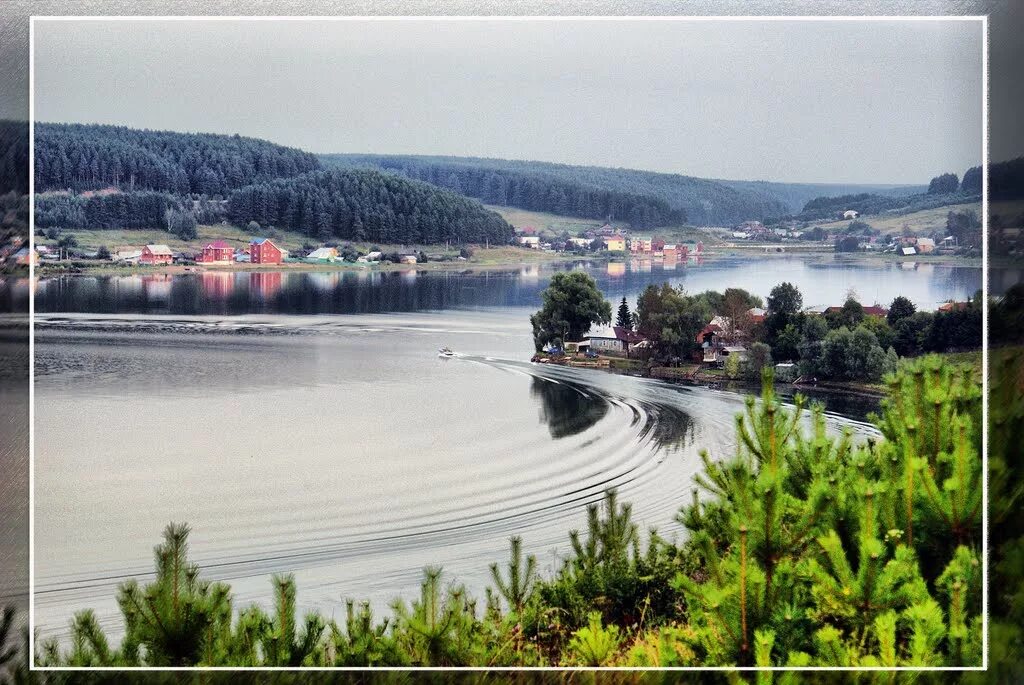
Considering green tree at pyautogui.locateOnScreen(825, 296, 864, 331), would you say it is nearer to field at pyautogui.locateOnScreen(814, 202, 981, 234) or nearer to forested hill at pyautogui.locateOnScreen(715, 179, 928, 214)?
field at pyautogui.locateOnScreen(814, 202, 981, 234)

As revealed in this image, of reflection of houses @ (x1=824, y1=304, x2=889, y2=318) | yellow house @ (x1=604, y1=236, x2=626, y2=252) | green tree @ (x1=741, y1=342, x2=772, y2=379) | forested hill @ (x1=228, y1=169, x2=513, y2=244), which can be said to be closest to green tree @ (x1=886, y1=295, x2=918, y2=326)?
reflection of houses @ (x1=824, y1=304, x2=889, y2=318)

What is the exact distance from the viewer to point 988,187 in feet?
15.2

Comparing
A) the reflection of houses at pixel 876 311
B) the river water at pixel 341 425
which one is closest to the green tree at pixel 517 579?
the river water at pixel 341 425

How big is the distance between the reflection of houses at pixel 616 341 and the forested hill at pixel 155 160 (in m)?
1.46

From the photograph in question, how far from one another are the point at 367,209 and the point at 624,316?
130 cm

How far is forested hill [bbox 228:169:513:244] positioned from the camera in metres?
5.15

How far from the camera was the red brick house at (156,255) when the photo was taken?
198 inches

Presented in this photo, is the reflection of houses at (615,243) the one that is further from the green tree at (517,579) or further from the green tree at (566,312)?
the green tree at (517,579)

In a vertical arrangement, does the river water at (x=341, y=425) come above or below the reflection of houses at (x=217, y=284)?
below

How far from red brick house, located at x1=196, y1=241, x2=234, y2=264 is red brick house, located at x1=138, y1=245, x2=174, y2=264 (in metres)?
0.13

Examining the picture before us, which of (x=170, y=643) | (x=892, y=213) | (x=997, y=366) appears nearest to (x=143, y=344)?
(x=170, y=643)

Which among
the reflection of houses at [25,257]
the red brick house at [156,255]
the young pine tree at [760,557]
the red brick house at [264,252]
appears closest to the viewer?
the young pine tree at [760,557]

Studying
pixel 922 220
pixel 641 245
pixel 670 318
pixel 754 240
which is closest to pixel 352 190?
pixel 641 245

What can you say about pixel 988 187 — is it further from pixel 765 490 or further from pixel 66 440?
pixel 66 440
